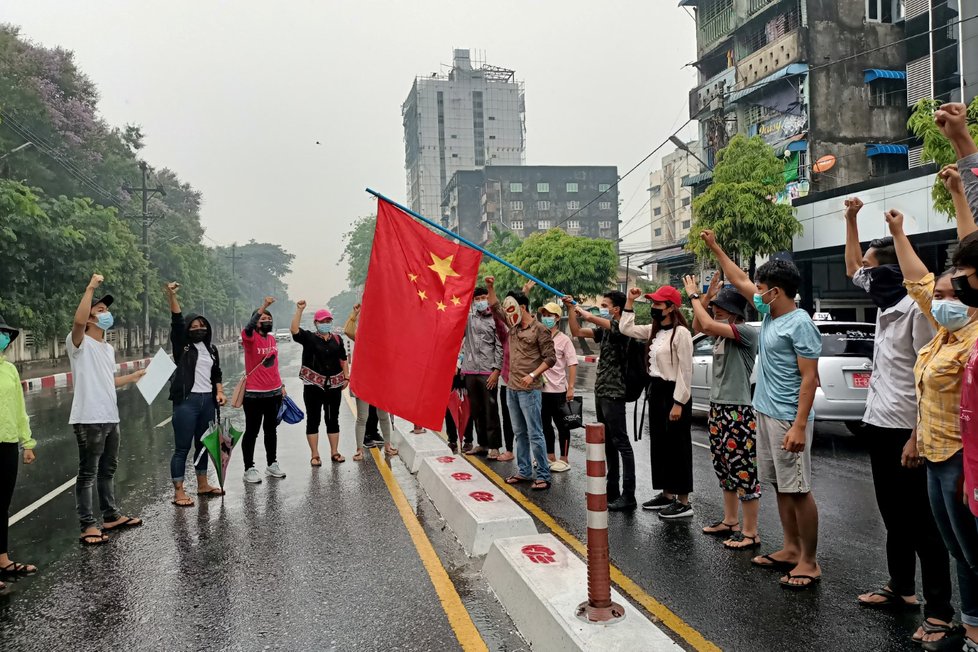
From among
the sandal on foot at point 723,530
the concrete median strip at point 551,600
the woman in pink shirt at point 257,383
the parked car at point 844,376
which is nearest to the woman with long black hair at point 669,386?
the sandal on foot at point 723,530

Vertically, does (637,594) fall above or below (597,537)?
below

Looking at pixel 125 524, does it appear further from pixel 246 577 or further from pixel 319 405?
pixel 319 405

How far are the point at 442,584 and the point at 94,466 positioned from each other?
331 centimetres

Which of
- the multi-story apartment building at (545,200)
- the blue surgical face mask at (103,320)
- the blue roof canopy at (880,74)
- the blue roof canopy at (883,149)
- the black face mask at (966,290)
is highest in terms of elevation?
the multi-story apartment building at (545,200)

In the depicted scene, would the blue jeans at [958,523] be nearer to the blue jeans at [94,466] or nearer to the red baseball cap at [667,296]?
the red baseball cap at [667,296]

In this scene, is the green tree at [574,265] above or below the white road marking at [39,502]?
above

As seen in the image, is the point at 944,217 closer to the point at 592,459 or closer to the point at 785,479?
the point at 785,479

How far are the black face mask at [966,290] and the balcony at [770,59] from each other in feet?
113

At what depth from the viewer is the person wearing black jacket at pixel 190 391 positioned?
23.1ft

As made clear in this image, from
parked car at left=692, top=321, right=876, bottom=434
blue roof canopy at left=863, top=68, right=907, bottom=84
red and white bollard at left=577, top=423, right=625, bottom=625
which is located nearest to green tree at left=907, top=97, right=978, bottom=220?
parked car at left=692, top=321, right=876, bottom=434

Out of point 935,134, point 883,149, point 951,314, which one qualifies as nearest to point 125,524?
point 951,314

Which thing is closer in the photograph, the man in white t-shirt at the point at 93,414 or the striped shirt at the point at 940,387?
the striped shirt at the point at 940,387

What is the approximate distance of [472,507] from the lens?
18.8ft

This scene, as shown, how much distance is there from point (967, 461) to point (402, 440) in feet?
24.2
